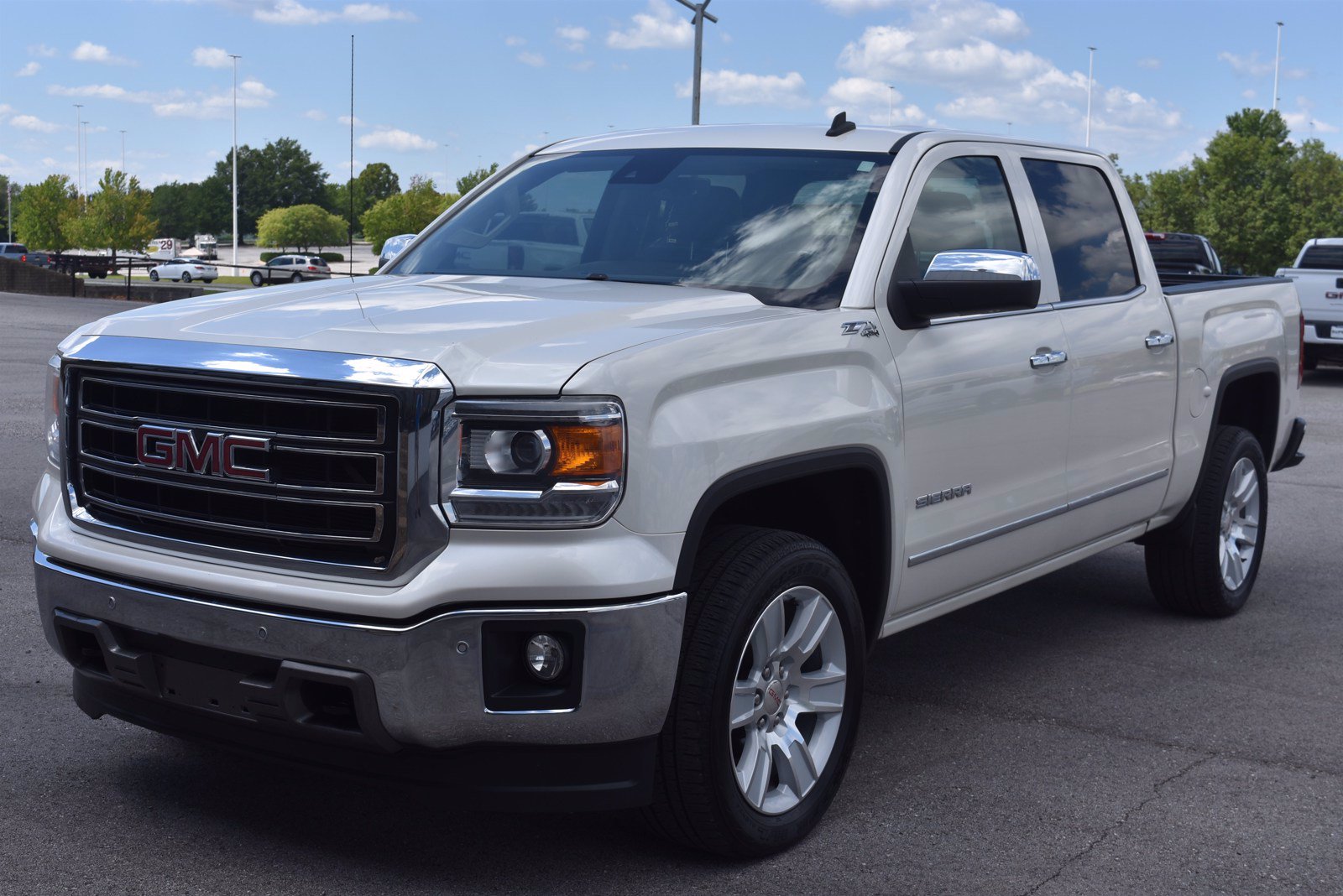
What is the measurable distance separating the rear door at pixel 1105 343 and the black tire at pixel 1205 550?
20.6 inches

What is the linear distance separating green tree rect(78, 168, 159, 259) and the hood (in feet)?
240

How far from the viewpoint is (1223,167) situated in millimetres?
63406

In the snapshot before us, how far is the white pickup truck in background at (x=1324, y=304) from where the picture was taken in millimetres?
18688

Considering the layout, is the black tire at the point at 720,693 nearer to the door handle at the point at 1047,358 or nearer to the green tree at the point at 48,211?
the door handle at the point at 1047,358

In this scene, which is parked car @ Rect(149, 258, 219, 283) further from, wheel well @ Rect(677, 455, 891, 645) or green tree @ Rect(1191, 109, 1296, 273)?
wheel well @ Rect(677, 455, 891, 645)

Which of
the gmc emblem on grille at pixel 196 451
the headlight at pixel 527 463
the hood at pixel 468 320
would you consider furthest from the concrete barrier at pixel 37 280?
the headlight at pixel 527 463

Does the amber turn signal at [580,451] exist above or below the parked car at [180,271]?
above

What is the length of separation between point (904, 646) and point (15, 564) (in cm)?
407

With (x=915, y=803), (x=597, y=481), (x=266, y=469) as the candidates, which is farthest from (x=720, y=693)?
(x=266, y=469)

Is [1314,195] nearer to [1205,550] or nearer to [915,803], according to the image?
[1205,550]

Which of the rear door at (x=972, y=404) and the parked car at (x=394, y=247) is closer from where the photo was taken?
the rear door at (x=972, y=404)

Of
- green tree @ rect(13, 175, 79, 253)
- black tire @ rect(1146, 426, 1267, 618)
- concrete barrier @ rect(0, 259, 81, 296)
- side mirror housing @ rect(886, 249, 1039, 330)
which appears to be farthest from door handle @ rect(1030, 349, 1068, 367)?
green tree @ rect(13, 175, 79, 253)

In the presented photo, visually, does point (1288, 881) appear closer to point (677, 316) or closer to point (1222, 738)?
point (1222, 738)

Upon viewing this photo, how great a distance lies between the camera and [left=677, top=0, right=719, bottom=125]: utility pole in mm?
30031
